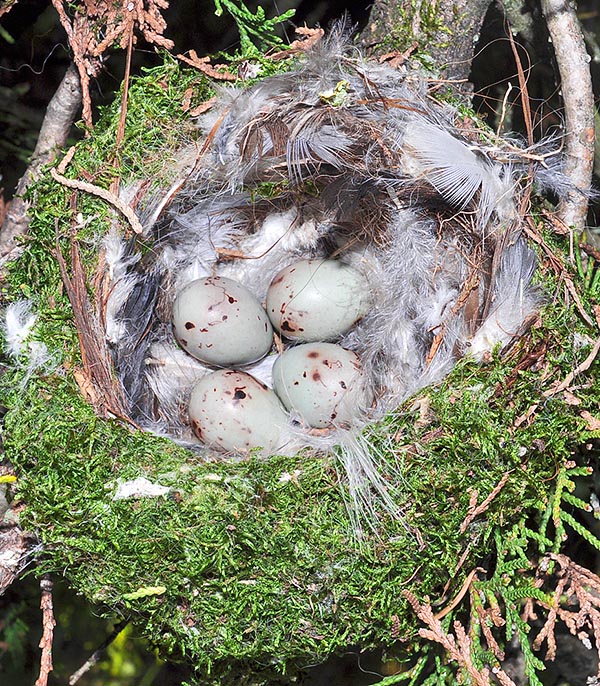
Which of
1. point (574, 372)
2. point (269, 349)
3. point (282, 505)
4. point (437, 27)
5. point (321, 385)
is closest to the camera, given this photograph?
point (282, 505)

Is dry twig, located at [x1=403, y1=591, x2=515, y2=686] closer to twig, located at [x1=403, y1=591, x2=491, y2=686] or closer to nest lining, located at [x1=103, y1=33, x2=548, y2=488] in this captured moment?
twig, located at [x1=403, y1=591, x2=491, y2=686]

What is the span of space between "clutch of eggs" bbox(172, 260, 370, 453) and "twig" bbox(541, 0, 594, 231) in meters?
0.68

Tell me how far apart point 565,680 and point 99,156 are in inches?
82.3

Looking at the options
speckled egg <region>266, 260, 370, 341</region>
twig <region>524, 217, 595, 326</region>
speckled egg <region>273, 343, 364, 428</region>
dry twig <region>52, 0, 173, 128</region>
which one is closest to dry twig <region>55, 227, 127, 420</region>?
dry twig <region>52, 0, 173, 128</region>

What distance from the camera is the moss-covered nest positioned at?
5.99ft

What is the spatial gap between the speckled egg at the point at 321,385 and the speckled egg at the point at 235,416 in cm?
6

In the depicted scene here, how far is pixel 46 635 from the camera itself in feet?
6.31

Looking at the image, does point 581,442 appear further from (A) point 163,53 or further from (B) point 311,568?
(A) point 163,53

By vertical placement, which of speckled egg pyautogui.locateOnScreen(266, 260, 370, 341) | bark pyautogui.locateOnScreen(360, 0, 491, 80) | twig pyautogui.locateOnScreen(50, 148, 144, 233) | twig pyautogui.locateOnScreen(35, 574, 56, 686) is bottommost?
twig pyautogui.locateOnScreen(35, 574, 56, 686)

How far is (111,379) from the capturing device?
2113 millimetres

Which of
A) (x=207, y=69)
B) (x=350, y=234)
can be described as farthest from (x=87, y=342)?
(x=350, y=234)

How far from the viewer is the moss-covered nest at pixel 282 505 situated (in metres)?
1.83

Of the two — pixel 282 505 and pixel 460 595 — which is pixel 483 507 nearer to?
pixel 460 595

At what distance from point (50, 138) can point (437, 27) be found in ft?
3.53
